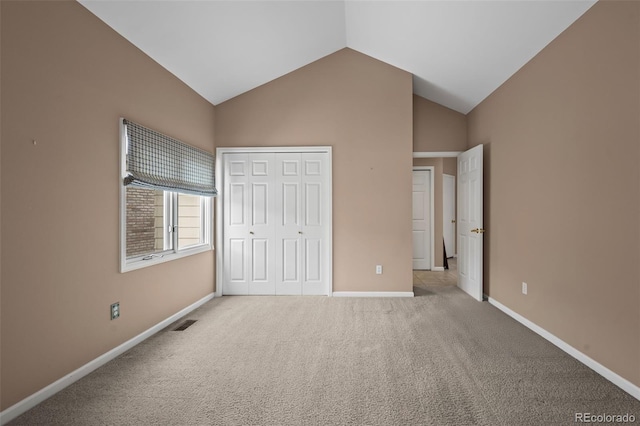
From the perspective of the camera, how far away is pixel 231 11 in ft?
9.80

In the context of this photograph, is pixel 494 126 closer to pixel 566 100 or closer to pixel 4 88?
pixel 566 100

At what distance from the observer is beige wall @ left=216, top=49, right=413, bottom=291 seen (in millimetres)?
4387

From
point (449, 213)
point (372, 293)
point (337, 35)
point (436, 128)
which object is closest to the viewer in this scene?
point (337, 35)

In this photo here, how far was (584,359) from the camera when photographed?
2477 mm

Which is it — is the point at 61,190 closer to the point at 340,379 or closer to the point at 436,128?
the point at 340,379

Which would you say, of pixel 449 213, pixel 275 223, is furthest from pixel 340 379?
pixel 449 213

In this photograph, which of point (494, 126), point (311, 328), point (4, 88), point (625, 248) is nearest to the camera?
point (4, 88)

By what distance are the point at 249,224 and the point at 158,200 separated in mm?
1371

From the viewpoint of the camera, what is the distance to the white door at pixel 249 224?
14.9ft

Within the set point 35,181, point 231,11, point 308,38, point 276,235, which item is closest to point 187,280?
point 276,235

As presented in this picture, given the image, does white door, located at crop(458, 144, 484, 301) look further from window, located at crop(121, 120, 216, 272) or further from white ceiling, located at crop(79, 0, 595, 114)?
window, located at crop(121, 120, 216, 272)

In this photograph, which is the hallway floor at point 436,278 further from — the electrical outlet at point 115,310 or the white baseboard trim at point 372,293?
the electrical outlet at point 115,310

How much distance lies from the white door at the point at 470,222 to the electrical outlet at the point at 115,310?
4037 mm

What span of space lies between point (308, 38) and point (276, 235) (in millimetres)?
2547
